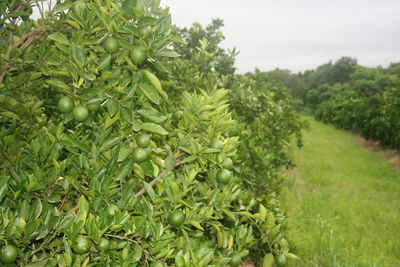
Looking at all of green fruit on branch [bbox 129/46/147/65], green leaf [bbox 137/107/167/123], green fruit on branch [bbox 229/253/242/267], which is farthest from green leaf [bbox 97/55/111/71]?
green fruit on branch [bbox 229/253/242/267]

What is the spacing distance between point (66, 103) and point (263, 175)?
297 cm

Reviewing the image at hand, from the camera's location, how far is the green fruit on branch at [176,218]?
4.75 feet

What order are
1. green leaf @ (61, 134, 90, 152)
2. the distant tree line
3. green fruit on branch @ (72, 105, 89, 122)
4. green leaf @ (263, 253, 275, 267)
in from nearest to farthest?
green fruit on branch @ (72, 105, 89, 122) < green leaf @ (61, 134, 90, 152) < green leaf @ (263, 253, 275, 267) < the distant tree line

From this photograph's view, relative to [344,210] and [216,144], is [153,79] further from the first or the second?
[344,210]

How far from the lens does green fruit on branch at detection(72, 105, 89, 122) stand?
1.37m

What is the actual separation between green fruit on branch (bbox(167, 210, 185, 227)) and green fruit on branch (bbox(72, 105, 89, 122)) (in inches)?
23.3

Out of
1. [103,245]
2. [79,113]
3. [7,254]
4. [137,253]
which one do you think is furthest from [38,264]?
[79,113]

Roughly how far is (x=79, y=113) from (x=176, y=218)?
642 millimetres

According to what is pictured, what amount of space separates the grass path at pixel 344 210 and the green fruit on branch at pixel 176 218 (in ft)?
9.90

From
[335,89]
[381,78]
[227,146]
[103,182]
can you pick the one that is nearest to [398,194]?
[227,146]

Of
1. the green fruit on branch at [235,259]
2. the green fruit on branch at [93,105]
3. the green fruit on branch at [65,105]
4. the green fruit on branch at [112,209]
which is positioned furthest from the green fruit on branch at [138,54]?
the green fruit on branch at [235,259]

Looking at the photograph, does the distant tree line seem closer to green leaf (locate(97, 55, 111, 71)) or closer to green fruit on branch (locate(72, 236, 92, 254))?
green leaf (locate(97, 55, 111, 71))

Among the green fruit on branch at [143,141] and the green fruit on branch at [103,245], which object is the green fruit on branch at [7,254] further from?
the green fruit on branch at [143,141]

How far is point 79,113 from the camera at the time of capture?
1369 mm
